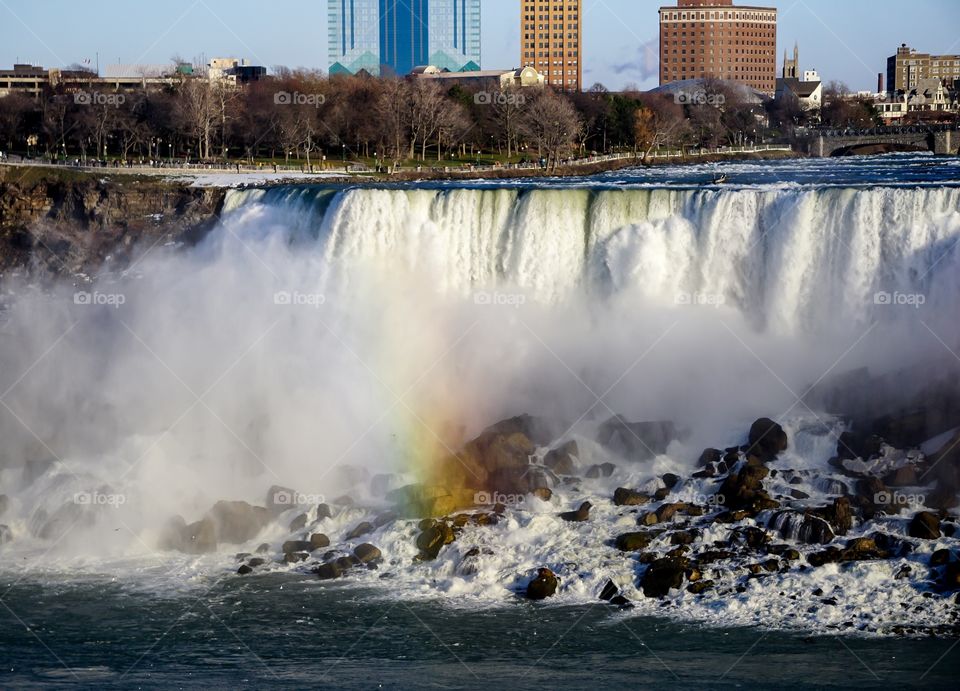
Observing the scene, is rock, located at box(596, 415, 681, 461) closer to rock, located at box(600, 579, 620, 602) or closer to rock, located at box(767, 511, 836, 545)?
rock, located at box(767, 511, 836, 545)

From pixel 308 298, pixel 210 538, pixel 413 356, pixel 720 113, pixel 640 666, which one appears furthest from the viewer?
pixel 720 113

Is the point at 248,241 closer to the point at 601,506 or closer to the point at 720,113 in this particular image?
the point at 601,506

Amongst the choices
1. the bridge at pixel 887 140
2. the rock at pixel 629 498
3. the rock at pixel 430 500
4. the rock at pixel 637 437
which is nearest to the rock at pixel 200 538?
the rock at pixel 430 500

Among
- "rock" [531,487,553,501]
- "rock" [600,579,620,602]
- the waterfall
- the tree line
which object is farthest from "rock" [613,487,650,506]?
the tree line

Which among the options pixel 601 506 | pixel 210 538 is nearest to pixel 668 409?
pixel 601 506

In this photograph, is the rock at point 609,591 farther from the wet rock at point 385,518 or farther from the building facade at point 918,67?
the building facade at point 918,67

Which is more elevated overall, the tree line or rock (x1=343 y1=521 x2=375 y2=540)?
the tree line
